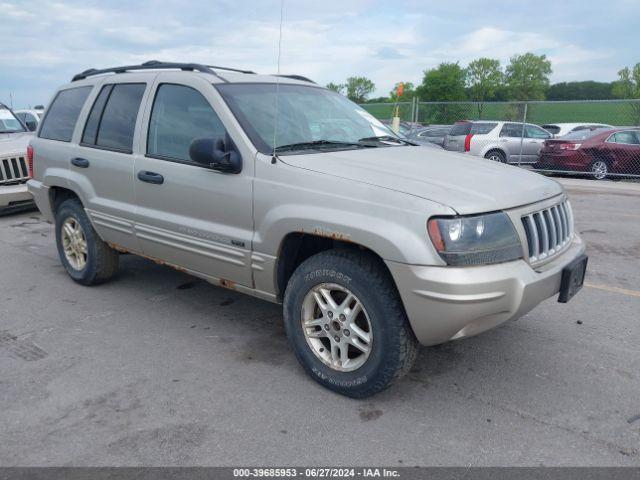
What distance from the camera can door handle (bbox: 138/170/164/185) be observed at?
403 centimetres

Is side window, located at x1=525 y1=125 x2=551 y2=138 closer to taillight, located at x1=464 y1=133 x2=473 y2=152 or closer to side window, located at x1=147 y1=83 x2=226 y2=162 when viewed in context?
taillight, located at x1=464 y1=133 x2=473 y2=152

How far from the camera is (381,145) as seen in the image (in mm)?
4098

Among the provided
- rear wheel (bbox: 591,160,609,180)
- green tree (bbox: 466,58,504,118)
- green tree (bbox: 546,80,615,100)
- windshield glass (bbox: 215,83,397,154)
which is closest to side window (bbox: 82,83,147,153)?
windshield glass (bbox: 215,83,397,154)

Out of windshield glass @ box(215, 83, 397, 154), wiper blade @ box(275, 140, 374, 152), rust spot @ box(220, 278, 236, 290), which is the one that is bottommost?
rust spot @ box(220, 278, 236, 290)

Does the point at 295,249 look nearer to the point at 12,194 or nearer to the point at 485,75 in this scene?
the point at 12,194

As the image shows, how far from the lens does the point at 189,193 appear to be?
3836mm

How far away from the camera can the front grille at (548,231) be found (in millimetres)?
3088

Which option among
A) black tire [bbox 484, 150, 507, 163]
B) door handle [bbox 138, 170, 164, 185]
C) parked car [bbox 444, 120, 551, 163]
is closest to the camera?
door handle [bbox 138, 170, 164, 185]

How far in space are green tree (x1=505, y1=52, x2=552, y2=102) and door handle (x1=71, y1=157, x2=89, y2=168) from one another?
103 meters

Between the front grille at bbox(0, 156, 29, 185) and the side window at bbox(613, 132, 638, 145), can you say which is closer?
the front grille at bbox(0, 156, 29, 185)

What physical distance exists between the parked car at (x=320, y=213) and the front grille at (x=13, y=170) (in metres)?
4.17

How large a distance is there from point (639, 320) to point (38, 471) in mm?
4201

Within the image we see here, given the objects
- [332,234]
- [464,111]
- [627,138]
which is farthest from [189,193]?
[464,111]

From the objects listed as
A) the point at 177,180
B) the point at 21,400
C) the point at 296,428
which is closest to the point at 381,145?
the point at 177,180
